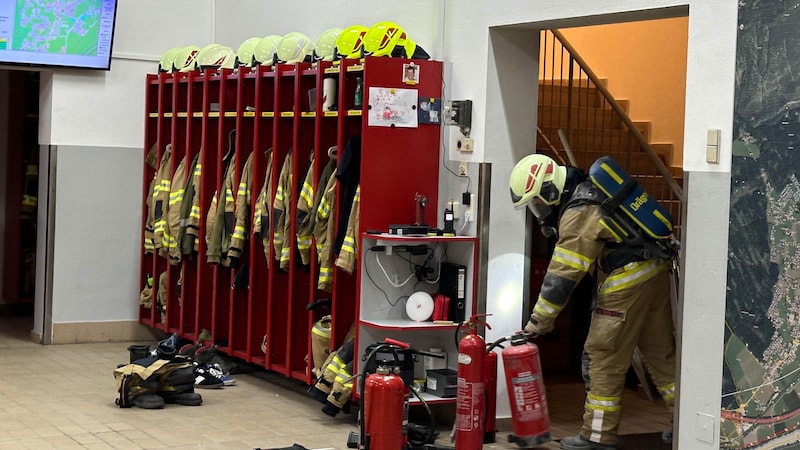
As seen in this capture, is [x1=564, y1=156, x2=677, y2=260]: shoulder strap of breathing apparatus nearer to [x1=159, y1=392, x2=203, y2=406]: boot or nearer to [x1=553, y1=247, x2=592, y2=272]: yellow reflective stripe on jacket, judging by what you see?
[x1=553, y1=247, x2=592, y2=272]: yellow reflective stripe on jacket

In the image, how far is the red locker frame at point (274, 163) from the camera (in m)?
7.45

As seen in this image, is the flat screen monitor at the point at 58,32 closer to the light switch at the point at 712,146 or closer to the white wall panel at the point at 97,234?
the white wall panel at the point at 97,234

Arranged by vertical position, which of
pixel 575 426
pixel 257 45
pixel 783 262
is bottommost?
pixel 575 426

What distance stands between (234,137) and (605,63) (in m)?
4.09

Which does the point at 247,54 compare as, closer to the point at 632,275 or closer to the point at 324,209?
the point at 324,209

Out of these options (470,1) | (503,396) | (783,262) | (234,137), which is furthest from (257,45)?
(783,262)

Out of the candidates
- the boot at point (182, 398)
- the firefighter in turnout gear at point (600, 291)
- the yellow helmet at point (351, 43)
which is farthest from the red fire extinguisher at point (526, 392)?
the boot at point (182, 398)

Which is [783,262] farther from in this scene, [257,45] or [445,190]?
[257,45]

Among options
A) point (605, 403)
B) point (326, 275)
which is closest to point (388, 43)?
point (326, 275)

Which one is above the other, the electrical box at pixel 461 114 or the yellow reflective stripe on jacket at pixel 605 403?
the electrical box at pixel 461 114

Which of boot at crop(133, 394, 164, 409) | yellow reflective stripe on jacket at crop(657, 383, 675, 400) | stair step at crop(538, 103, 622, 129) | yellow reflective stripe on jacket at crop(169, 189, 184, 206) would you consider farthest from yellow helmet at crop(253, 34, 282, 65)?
yellow reflective stripe on jacket at crop(657, 383, 675, 400)

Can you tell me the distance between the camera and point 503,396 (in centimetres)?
755

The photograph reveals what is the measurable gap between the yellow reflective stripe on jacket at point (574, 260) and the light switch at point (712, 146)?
116 centimetres

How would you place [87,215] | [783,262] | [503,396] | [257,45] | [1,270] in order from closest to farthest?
[783,262], [503,396], [257,45], [87,215], [1,270]
